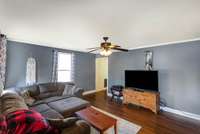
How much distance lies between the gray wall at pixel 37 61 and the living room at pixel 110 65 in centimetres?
3

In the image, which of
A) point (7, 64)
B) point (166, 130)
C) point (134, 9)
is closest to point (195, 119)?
point (166, 130)

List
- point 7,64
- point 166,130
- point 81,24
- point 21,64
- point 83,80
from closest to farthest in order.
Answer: point 81,24 < point 166,130 < point 7,64 < point 21,64 < point 83,80

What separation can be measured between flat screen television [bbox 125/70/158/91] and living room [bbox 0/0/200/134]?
0.11 feet

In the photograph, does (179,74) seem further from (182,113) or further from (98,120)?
(98,120)

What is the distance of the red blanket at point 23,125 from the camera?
1.17 metres

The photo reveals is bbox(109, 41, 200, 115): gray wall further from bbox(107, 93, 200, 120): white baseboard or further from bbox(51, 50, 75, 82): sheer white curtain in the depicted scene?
bbox(51, 50, 75, 82): sheer white curtain

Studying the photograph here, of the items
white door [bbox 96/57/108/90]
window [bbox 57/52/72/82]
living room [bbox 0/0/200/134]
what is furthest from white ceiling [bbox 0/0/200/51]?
white door [bbox 96/57/108/90]

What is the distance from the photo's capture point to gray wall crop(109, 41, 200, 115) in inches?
136

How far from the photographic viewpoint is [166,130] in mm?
2760

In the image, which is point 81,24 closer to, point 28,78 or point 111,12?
point 111,12

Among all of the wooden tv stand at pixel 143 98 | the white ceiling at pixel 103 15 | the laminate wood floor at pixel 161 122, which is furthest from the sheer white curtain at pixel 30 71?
the wooden tv stand at pixel 143 98

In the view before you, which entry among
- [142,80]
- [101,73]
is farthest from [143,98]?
[101,73]

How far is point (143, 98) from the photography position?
4.10m

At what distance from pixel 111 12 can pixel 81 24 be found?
0.80 metres
